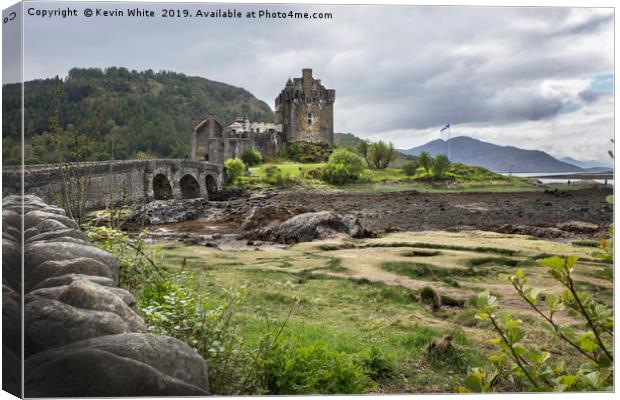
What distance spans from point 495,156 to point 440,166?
68cm

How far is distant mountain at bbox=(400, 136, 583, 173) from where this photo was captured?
6996mm

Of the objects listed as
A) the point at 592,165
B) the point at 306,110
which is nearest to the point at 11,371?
the point at 306,110

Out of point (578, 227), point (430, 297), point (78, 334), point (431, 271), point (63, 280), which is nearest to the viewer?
point (78, 334)

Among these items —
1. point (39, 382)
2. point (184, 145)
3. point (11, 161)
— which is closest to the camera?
point (39, 382)

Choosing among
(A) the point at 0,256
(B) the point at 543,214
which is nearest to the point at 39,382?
(A) the point at 0,256

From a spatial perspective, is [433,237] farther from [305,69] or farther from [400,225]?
[305,69]

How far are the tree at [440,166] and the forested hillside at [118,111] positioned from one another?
2.18 meters

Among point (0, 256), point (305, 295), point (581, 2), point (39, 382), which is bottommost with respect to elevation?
point (39, 382)

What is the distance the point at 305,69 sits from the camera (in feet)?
21.3

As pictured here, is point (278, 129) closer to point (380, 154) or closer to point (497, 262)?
point (380, 154)

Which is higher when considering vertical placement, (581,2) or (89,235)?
(581,2)

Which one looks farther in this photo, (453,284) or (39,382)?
(453,284)

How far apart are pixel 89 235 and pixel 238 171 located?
2.18 meters

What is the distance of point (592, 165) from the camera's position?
681 cm
